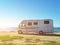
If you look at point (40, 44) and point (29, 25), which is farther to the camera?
point (29, 25)

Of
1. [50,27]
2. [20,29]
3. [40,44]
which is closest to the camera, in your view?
[40,44]

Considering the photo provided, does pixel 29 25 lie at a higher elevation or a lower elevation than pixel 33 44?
higher

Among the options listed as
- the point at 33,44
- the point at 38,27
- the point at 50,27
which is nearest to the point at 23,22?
the point at 38,27

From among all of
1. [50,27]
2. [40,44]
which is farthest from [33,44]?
[50,27]

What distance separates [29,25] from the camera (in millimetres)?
26609

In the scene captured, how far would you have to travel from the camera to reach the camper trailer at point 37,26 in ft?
84.6

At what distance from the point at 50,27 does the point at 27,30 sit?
12.6ft

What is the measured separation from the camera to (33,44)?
1486 cm

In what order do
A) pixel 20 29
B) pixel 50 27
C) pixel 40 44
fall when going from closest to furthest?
pixel 40 44, pixel 50 27, pixel 20 29

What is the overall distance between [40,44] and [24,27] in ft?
40.5

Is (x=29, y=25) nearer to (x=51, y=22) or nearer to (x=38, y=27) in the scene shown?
(x=38, y=27)

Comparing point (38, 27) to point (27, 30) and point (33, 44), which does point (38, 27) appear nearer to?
point (27, 30)

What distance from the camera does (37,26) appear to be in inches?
1031

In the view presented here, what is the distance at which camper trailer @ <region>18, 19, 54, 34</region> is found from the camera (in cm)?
2578
